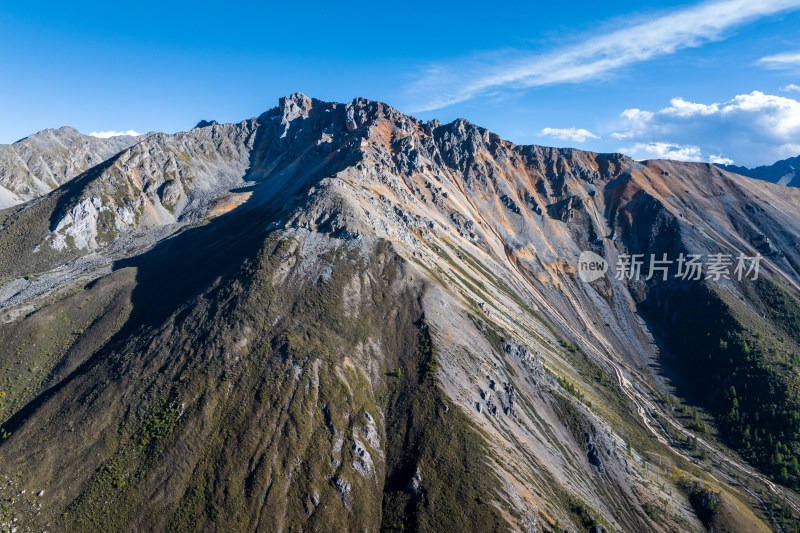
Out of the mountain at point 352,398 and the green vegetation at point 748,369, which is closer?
the mountain at point 352,398

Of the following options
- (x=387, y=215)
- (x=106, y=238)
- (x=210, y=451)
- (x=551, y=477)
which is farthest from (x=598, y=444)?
(x=106, y=238)

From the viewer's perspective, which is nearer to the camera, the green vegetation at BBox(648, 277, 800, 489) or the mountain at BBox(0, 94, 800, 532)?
the mountain at BBox(0, 94, 800, 532)

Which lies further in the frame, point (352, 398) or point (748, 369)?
point (748, 369)

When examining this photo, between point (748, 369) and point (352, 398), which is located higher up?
point (352, 398)

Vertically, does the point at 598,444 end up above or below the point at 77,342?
below

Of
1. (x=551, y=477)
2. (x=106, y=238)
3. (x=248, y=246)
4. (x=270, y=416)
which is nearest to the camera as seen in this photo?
(x=270, y=416)

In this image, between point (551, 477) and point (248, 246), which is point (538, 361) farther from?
point (248, 246)

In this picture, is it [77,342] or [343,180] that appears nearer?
[77,342]

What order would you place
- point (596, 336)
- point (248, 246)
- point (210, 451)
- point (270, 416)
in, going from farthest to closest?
point (596, 336), point (248, 246), point (270, 416), point (210, 451)

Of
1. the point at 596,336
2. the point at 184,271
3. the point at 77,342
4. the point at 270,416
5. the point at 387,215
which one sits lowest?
the point at 596,336

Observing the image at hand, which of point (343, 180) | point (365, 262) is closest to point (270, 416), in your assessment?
point (365, 262)
